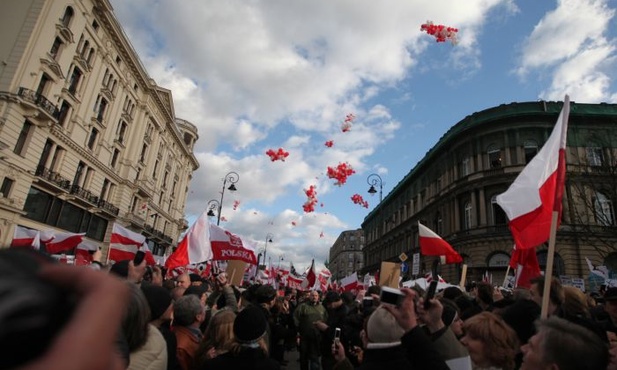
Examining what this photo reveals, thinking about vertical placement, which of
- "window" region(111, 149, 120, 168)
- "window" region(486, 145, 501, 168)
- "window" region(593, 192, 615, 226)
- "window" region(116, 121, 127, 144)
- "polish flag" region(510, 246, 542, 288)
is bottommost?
"polish flag" region(510, 246, 542, 288)

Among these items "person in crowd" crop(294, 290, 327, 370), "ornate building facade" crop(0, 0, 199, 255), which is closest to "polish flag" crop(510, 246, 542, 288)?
"person in crowd" crop(294, 290, 327, 370)

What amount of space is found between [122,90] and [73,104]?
28.9 feet

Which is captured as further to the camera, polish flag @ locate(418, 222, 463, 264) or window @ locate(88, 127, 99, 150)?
window @ locate(88, 127, 99, 150)

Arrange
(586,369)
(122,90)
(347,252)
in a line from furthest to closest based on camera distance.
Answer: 1. (347,252)
2. (122,90)
3. (586,369)

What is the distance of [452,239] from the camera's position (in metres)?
35.5

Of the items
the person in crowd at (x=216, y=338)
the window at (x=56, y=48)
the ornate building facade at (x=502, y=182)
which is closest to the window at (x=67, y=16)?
the window at (x=56, y=48)

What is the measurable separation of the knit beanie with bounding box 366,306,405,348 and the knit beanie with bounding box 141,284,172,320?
2031mm

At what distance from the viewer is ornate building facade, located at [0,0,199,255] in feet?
80.4

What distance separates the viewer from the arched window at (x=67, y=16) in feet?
91.6

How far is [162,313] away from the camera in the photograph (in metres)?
3.62

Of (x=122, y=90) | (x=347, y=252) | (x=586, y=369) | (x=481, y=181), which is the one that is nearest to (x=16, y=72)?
(x=122, y=90)

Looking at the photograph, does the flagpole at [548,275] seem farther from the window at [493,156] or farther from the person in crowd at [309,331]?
the window at [493,156]

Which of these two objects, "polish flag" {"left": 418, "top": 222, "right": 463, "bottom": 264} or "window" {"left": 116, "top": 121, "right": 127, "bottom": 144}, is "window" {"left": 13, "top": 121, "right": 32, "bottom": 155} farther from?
"polish flag" {"left": 418, "top": 222, "right": 463, "bottom": 264}

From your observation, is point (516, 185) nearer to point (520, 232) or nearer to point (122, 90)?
point (520, 232)
